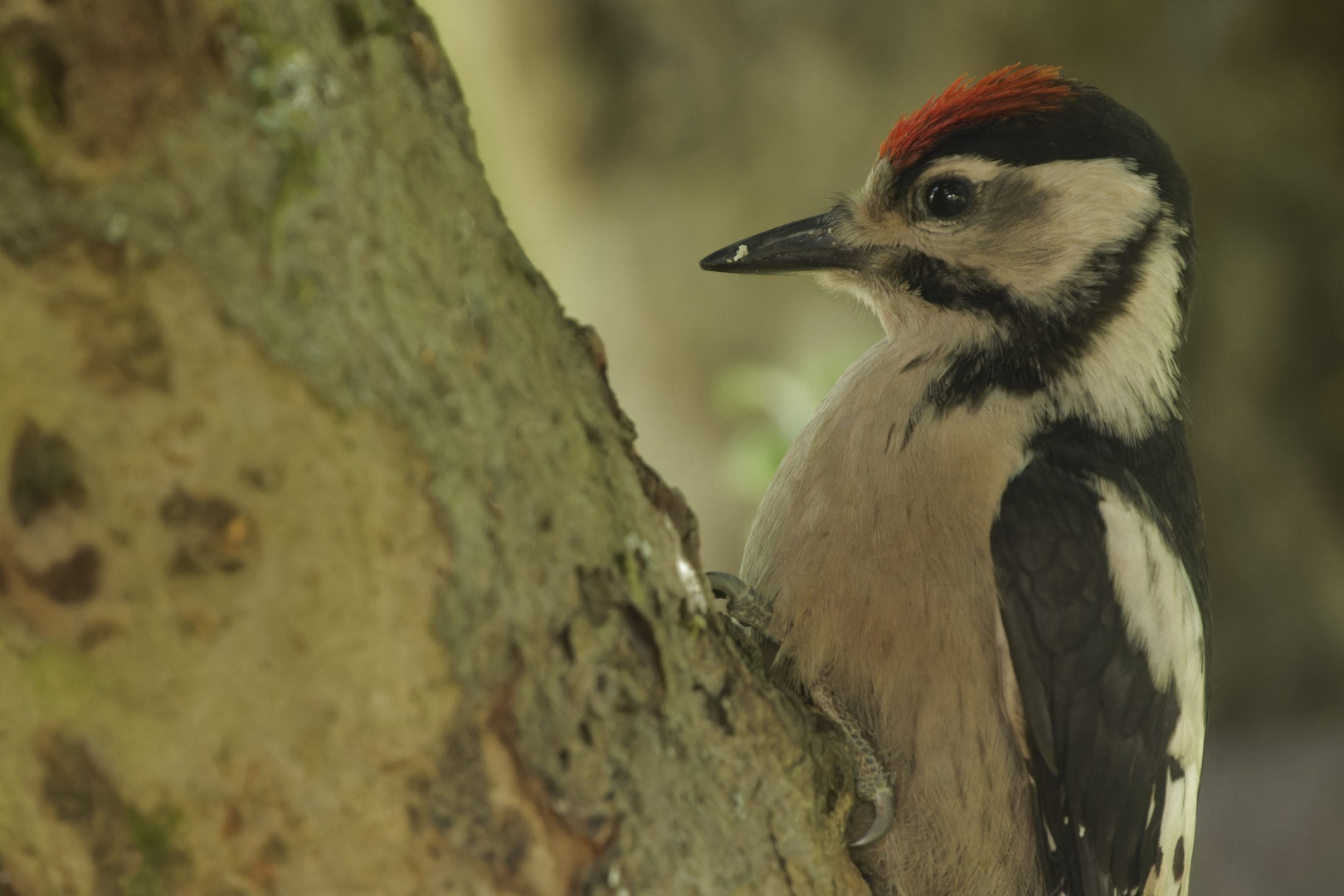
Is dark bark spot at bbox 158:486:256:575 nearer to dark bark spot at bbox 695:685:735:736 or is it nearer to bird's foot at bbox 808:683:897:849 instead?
dark bark spot at bbox 695:685:735:736

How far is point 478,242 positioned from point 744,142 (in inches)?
172

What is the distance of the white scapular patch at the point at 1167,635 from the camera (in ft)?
6.34

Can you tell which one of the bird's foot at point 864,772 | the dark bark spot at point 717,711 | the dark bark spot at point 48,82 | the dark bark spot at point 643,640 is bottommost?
the dark bark spot at point 717,711

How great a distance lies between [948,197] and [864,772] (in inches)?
42.4

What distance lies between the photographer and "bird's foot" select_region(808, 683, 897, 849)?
176 centimetres

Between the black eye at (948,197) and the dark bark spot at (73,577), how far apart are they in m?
1.69

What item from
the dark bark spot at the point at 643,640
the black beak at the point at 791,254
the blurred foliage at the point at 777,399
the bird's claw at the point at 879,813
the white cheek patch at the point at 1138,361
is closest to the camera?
the dark bark spot at the point at 643,640

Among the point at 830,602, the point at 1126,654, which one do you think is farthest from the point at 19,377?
the point at 1126,654

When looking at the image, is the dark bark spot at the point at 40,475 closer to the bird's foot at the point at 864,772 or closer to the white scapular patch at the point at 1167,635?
the bird's foot at the point at 864,772

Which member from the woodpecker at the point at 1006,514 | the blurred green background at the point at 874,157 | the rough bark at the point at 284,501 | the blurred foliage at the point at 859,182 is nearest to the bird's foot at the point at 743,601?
the woodpecker at the point at 1006,514

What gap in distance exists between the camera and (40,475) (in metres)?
0.94

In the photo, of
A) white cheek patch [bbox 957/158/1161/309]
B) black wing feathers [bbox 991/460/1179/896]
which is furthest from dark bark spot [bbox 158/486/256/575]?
white cheek patch [bbox 957/158/1161/309]

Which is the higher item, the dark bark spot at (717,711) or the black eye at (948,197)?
the black eye at (948,197)

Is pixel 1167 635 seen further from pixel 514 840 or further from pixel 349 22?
pixel 349 22
